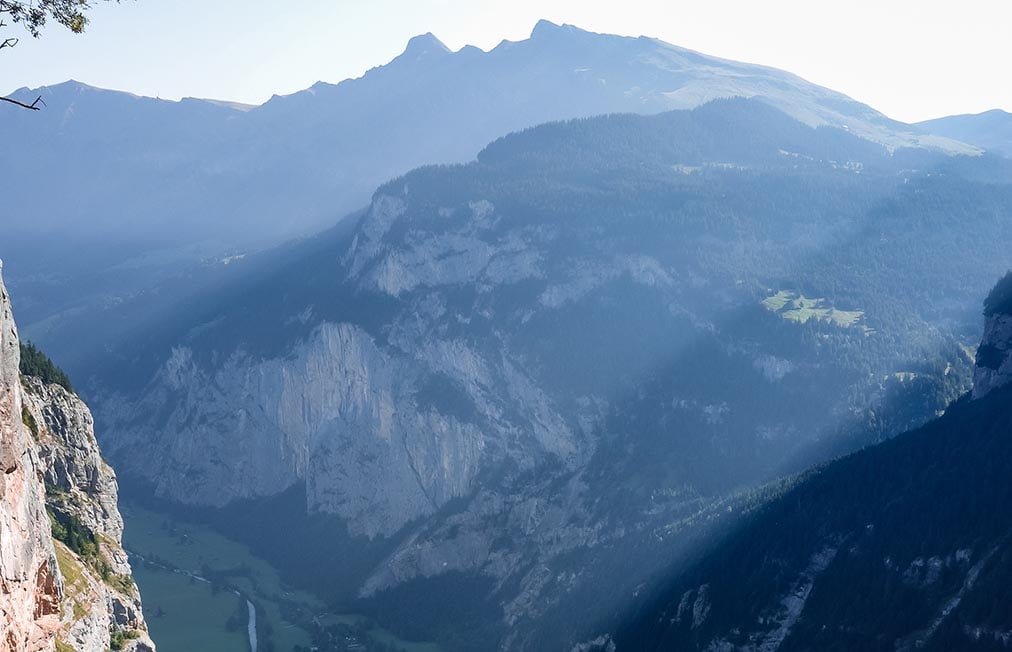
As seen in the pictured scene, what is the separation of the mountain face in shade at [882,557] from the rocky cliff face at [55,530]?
69469 mm

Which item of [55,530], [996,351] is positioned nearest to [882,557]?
[996,351]

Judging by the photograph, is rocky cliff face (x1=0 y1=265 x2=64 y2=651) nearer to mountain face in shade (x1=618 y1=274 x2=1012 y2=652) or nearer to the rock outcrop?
mountain face in shade (x1=618 y1=274 x2=1012 y2=652)

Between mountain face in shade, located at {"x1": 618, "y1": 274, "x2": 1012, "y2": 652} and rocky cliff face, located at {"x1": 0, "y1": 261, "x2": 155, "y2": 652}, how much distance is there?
69.5 meters

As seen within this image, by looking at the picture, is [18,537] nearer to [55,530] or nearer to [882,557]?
[55,530]

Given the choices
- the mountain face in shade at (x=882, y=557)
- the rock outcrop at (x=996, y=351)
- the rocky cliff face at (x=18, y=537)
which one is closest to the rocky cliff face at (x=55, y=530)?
the rocky cliff face at (x=18, y=537)

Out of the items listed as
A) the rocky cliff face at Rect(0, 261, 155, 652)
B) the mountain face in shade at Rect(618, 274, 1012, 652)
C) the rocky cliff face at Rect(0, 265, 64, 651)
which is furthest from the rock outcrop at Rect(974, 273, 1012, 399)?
the rocky cliff face at Rect(0, 265, 64, 651)

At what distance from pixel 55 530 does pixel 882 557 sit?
87966 mm

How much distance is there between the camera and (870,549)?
136 metres

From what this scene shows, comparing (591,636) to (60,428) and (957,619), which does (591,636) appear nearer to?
(957,619)

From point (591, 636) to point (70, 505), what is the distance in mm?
81288

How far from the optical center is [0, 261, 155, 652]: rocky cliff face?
67.3m

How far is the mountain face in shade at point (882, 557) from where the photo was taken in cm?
11694

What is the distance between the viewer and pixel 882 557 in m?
132

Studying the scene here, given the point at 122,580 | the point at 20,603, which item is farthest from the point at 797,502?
the point at 20,603
